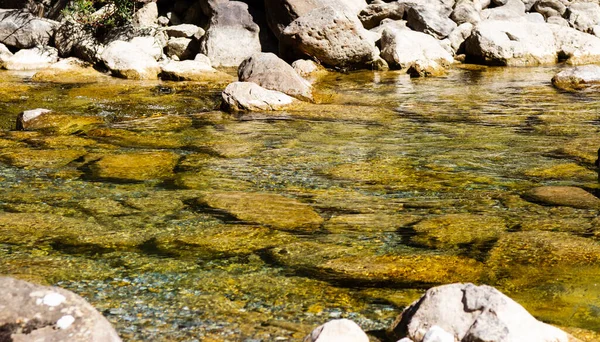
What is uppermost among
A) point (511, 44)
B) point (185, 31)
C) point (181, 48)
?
point (511, 44)

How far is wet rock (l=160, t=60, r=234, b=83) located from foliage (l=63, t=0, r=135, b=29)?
11.1 ft

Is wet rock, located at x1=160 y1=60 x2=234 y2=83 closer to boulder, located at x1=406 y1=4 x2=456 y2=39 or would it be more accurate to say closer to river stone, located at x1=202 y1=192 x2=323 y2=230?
boulder, located at x1=406 y1=4 x2=456 y2=39

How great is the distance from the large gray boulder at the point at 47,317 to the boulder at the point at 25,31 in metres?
15.4

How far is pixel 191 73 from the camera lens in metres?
14.6

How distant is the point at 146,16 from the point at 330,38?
17.7ft

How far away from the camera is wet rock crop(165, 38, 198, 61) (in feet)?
58.9

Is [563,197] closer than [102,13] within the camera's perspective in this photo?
Yes

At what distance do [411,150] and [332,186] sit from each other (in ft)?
6.07

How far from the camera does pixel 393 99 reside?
12.1 metres

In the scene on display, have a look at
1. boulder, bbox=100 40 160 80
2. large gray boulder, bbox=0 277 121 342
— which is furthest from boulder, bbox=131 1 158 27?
large gray boulder, bbox=0 277 121 342

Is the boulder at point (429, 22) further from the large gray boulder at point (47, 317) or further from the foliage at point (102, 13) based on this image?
the large gray boulder at point (47, 317)

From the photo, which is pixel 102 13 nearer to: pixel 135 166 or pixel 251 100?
pixel 251 100

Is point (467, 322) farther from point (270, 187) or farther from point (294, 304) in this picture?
point (270, 187)

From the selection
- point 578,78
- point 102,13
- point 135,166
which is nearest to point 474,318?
point 135,166
